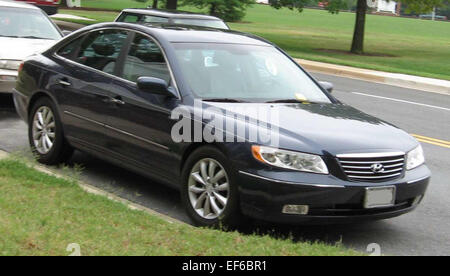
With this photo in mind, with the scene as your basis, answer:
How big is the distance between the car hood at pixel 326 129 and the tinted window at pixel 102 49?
1540 millimetres

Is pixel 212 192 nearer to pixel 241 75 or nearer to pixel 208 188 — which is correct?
pixel 208 188

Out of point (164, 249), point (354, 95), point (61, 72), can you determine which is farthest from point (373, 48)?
point (164, 249)

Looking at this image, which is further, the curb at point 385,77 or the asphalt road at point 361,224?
the curb at point 385,77

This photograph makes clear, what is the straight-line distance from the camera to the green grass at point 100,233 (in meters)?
4.73

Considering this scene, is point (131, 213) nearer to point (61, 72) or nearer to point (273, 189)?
point (273, 189)

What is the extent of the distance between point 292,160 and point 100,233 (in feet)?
4.96

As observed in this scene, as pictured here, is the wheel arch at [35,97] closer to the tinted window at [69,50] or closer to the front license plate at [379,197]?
the tinted window at [69,50]

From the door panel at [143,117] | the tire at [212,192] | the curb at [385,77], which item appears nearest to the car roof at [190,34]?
the door panel at [143,117]

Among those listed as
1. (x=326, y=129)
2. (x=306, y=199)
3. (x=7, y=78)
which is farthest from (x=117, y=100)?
(x=7, y=78)

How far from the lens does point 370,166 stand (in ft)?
18.7

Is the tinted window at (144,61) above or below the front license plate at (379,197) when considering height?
above

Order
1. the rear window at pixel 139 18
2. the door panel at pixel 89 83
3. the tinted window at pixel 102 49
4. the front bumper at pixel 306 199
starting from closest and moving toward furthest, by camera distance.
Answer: the front bumper at pixel 306 199, the door panel at pixel 89 83, the tinted window at pixel 102 49, the rear window at pixel 139 18

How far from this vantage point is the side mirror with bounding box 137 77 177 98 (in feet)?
20.9

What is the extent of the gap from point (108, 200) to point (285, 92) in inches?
75.9
